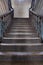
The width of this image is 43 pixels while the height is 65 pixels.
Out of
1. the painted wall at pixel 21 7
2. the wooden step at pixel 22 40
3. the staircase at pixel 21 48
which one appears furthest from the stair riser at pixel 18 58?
the painted wall at pixel 21 7

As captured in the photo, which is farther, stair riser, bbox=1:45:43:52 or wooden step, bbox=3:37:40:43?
wooden step, bbox=3:37:40:43

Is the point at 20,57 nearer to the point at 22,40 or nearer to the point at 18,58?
the point at 18,58

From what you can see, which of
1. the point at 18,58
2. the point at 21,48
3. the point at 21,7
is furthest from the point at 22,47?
the point at 21,7

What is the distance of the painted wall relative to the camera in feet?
28.2

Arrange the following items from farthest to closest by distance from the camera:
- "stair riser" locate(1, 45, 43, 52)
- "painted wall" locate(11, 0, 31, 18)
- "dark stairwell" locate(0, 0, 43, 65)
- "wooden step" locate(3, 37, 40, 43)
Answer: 1. "painted wall" locate(11, 0, 31, 18)
2. "wooden step" locate(3, 37, 40, 43)
3. "stair riser" locate(1, 45, 43, 52)
4. "dark stairwell" locate(0, 0, 43, 65)

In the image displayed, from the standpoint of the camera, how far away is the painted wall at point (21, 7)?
8.60 m

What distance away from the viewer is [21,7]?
28.7 ft

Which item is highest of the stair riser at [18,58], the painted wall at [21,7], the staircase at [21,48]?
the painted wall at [21,7]

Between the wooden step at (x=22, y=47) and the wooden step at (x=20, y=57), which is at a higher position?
the wooden step at (x=22, y=47)

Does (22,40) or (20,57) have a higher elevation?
(22,40)

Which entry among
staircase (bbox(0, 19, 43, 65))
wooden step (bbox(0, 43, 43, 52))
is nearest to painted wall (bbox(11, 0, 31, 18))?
staircase (bbox(0, 19, 43, 65))

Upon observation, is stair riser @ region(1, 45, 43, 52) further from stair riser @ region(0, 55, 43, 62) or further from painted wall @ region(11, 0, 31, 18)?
painted wall @ region(11, 0, 31, 18)

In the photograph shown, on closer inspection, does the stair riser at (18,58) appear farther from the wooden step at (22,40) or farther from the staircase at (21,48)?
the wooden step at (22,40)

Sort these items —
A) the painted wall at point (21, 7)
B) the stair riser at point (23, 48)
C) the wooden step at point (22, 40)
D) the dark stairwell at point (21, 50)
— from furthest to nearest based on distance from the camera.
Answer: the painted wall at point (21, 7)
the wooden step at point (22, 40)
the stair riser at point (23, 48)
the dark stairwell at point (21, 50)
